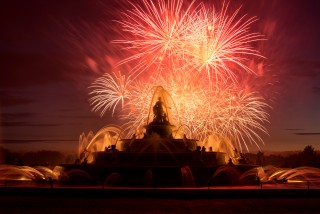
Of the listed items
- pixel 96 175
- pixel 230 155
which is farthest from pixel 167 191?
pixel 230 155

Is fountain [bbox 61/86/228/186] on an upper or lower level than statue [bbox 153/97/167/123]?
lower

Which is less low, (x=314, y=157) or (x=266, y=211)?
(x=314, y=157)

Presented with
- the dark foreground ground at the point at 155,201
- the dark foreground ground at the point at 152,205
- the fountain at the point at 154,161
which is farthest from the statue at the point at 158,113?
the dark foreground ground at the point at 152,205

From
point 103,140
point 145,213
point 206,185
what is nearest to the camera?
point 145,213

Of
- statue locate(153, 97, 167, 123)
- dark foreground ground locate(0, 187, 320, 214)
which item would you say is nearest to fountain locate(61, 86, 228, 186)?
statue locate(153, 97, 167, 123)

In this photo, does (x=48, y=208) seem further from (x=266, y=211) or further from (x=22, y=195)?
(x=266, y=211)

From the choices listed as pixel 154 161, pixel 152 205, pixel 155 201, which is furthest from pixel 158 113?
pixel 152 205

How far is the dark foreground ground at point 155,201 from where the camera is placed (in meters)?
21.0

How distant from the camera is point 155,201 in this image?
78.0ft

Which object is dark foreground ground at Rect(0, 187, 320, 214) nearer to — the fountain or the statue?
the fountain

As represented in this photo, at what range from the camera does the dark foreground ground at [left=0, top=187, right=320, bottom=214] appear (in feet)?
68.9

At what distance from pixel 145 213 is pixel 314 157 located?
64575mm

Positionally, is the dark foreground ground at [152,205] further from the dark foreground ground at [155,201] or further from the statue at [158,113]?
the statue at [158,113]

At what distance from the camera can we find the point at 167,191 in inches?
1015
